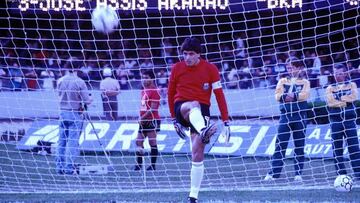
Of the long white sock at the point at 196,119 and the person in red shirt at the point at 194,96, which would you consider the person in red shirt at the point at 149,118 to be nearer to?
the person in red shirt at the point at 194,96

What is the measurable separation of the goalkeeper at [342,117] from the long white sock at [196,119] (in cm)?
272

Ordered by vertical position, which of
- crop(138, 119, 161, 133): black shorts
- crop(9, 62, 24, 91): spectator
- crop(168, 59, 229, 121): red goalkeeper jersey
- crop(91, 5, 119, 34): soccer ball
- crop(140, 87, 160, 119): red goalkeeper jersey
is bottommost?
crop(168, 59, 229, 121): red goalkeeper jersey

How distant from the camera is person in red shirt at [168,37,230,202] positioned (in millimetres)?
8102

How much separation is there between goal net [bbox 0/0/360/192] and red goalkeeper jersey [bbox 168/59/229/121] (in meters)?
1.73

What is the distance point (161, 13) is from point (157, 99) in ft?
6.58

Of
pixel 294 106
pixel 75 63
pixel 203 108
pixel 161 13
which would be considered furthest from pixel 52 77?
pixel 203 108

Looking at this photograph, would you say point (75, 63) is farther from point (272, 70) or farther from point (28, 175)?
point (28, 175)

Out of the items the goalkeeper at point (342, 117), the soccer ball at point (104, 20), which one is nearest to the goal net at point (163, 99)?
the goalkeeper at point (342, 117)

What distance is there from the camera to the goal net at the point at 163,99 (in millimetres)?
11008

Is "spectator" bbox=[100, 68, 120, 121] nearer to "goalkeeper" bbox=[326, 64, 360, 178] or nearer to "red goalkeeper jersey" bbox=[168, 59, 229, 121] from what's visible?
"goalkeeper" bbox=[326, 64, 360, 178]

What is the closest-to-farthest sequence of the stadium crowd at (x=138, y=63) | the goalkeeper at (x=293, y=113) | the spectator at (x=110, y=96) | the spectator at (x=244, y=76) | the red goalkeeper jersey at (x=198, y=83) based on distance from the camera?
the red goalkeeper jersey at (x=198, y=83), the goalkeeper at (x=293, y=113), the spectator at (x=110, y=96), the stadium crowd at (x=138, y=63), the spectator at (x=244, y=76)

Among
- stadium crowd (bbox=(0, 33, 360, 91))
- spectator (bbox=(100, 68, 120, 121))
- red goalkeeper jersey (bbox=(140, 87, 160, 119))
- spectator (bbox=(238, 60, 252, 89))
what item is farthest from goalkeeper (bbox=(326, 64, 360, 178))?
spectator (bbox=(238, 60, 252, 89))

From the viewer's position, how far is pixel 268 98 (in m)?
14.9

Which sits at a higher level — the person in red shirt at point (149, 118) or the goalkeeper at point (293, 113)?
the person in red shirt at point (149, 118)
